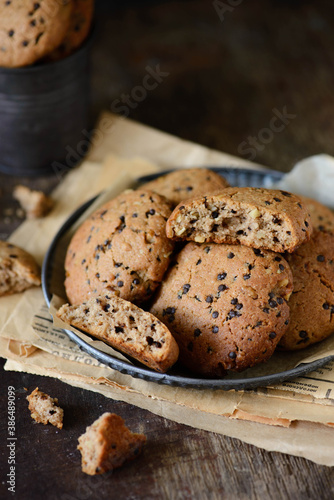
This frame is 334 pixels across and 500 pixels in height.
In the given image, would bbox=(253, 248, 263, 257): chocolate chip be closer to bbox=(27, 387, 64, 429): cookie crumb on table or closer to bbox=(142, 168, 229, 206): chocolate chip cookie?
bbox=(142, 168, 229, 206): chocolate chip cookie

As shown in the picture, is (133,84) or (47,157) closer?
(47,157)

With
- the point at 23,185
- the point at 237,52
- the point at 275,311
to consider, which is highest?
the point at 275,311

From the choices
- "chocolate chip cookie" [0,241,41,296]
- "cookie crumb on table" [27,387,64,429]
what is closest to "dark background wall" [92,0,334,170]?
"chocolate chip cookie" [0,241,41,296]

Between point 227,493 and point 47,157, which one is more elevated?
point 227,493

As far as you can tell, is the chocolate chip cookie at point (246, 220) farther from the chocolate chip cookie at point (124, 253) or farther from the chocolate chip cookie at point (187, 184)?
the chocolate chip cookie at point (187, 184)

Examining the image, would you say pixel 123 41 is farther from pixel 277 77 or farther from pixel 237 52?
pixel 277 77

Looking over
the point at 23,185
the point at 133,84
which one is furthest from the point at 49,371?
the point at 133,84

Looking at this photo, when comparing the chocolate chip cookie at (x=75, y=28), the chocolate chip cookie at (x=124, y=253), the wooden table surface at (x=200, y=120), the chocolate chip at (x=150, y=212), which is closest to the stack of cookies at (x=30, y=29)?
the chocolate chip cookie at (x=75, y=28)

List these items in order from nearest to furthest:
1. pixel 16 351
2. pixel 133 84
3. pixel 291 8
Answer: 1. pixel 16 351
2. pixel 133 84
3. pixel 291 8
